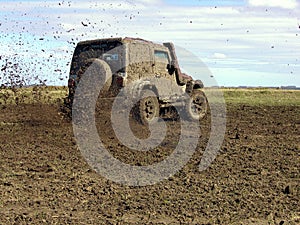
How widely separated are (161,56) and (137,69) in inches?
60.8

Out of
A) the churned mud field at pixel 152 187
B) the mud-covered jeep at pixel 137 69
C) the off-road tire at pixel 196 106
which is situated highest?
the mud-covered jeep at pixel 137 69

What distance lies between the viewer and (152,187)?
23.8 ft

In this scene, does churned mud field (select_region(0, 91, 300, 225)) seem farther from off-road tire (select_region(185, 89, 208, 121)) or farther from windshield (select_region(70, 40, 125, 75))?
off-road tire (select_region(185, 89, 208, 121))

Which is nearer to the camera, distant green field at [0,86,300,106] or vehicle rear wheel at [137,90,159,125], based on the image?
vehicle rear wheel at [137,90,159,125]

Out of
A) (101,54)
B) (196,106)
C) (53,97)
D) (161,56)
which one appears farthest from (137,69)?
(53,97)

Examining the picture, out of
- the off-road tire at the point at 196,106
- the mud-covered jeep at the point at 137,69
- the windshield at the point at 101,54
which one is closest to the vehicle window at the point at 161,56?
the mud-covered jeep at the point at 137,69

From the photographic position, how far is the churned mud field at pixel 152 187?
19.7 feet

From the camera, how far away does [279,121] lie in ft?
50.4

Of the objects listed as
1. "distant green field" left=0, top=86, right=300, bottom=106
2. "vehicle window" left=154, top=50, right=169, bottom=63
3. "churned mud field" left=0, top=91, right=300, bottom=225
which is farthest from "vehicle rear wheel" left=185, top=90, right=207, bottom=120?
"distant green field" left=0, top=86, right=300, bottom=106

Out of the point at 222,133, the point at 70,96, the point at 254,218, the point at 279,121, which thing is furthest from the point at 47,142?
the point at 279,121

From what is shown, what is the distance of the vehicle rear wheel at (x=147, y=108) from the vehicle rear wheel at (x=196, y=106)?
6.77 ft

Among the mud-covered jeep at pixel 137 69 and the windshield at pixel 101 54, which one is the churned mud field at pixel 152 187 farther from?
the windshield at pixel 101 54

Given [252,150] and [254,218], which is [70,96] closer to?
[252,150]

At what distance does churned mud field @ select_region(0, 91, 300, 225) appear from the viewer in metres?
6.02
